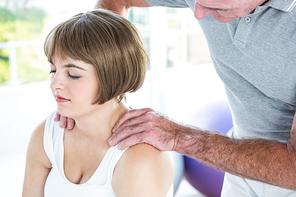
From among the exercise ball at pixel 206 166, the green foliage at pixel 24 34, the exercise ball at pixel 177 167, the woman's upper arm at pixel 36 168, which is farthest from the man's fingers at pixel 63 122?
the green foliage at pixel 24 34

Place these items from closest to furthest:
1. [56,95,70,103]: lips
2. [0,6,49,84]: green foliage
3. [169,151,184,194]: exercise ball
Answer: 1. [56,95,70,103]: lips
2. [169,151,184,194]: exercise ball
3. [0,6,49,84]: green foliage

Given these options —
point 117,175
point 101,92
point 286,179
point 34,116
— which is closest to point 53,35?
point 101,92

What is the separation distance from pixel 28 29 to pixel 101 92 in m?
4.05

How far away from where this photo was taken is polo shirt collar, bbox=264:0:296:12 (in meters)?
1.22

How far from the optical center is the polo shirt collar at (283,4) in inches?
48.1

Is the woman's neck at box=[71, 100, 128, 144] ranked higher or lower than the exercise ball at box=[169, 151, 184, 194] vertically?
higher

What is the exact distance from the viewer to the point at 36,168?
1591mm

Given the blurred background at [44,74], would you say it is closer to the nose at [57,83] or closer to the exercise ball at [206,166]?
the exercise ball at [206,166]

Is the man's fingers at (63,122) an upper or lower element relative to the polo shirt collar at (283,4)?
lower

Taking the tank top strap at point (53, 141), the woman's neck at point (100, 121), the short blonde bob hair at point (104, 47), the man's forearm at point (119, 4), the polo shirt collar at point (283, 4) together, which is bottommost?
the tank top strap at point (53, 141)

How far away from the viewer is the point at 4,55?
496cm

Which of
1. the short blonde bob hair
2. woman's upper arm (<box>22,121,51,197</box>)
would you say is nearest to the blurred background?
woman's upper arm (<box>22,121,51,197</box>)

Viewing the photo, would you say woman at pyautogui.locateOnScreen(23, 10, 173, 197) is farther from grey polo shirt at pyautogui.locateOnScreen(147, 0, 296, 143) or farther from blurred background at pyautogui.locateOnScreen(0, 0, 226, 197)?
blurred background at pyautogui.locateOnScreen(0, 0, 226, 197)

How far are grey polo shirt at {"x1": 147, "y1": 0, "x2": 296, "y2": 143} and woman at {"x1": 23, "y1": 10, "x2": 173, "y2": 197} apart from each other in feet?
1.24
